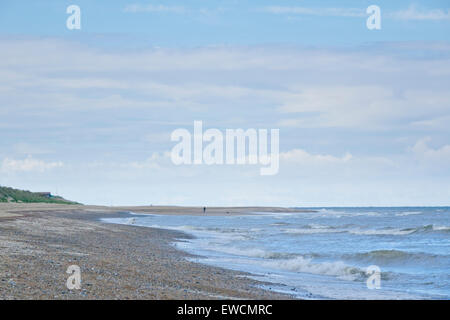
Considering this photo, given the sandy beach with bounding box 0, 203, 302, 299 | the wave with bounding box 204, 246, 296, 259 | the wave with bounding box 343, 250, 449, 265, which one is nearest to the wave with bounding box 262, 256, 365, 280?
the wave with bounding box 204, 246, 296, 259

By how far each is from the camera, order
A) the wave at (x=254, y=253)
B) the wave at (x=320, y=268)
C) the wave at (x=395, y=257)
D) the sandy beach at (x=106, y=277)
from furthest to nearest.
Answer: the wave at (x=254, y=253)
the wave at (x=395, y=257)
the wave at (x=320, y=268)
the sandy beach at (x=106, y=277)

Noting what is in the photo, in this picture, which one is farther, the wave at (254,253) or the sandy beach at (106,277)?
the wave at (254,253)

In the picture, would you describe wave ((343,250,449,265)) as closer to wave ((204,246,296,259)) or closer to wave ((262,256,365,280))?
wave ((204,246,296,259))

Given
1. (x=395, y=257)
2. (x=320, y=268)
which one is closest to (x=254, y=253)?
(x=320, y=268)

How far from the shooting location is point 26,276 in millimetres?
12234

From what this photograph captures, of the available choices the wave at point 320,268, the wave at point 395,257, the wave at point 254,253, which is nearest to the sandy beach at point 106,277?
the wave at point 320,268

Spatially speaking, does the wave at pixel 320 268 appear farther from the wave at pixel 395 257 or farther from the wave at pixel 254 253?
the wave at pixel 395 257

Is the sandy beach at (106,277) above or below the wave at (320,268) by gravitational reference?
above

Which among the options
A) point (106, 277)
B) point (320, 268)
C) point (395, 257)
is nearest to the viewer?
point (106, 277)

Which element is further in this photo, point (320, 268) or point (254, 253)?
point (254, 253)

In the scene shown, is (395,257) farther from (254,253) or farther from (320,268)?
(254,253)
